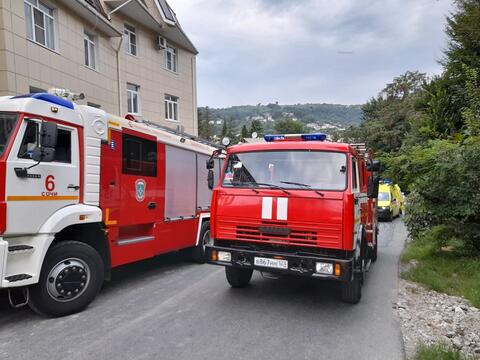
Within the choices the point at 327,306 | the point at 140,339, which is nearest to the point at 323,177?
the point at 327,306

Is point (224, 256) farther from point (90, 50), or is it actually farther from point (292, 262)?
point (90, 50)

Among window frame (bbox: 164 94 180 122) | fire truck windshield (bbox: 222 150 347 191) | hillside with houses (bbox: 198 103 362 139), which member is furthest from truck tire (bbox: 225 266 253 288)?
hillside with houses (bbox: 198 103 362 139)

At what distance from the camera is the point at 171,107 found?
2008 centimetres

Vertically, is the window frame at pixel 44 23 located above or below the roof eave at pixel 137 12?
below

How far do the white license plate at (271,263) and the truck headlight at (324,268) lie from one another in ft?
1.30

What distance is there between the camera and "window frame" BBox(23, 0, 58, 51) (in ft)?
36.4

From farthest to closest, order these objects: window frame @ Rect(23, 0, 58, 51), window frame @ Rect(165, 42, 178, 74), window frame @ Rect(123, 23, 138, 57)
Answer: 1. window frame @ Rect(165, 42, 178, 74)
2. window frame @ Rect(123, 23, 138, 57)
3. window frame @ Rect(23, 0, 58, 51)

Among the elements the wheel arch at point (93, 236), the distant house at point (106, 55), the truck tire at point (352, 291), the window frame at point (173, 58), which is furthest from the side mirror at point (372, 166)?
the window frame at point (173, 58)

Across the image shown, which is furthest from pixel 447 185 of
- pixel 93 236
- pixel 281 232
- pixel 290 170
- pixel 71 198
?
pixel 71 198

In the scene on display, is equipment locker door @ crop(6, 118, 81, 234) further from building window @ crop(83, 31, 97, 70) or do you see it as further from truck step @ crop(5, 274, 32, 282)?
building window @ crop(83, 31, 97, 70)

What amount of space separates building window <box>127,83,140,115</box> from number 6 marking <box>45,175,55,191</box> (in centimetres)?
1301

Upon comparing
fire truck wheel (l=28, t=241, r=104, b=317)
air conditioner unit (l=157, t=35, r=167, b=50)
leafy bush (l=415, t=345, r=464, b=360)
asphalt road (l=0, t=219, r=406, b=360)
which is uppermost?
air conditioner unit (l=157, t=35, r=167, b=50)

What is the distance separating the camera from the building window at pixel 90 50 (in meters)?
14.2

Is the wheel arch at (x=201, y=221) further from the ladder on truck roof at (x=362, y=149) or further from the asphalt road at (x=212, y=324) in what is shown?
the ladder on truck roof at (x=362, y=149)
